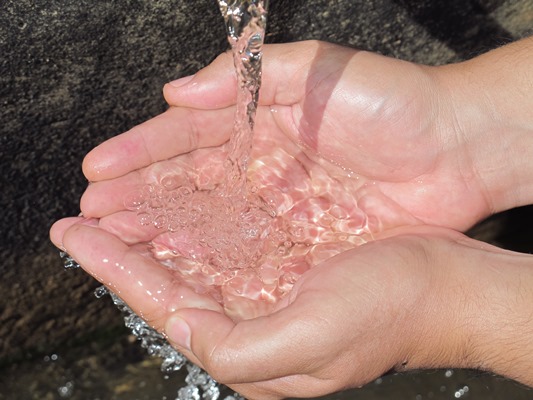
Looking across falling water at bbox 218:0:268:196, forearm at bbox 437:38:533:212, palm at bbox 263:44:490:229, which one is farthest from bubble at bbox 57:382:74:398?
forearm at bbox 437:38:533:212

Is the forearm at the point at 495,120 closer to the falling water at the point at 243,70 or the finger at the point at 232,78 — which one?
the finger at the point at 232,78

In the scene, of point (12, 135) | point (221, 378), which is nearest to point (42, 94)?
point (12, 135)

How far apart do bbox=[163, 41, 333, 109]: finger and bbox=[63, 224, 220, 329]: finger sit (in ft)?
1.62

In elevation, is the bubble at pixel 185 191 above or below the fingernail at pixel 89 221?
below

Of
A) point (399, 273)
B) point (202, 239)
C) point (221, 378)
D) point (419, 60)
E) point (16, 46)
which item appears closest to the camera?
point (221, 378)

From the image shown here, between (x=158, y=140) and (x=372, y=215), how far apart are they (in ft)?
2.12

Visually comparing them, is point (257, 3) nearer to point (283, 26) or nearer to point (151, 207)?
point (283, 26)

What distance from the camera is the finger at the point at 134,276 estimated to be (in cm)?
186

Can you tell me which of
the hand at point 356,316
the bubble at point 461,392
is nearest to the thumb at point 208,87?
the hand at point 356,316

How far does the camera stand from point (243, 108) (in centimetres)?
215

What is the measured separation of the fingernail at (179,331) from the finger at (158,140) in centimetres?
53

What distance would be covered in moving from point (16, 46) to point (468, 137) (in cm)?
127

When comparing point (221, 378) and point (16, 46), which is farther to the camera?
point (16, 46)

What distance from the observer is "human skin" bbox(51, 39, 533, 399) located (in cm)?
174
